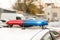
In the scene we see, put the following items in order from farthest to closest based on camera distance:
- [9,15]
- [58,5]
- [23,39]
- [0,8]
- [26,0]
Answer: [58,5], [26,0], [0,8], [9,15], [23,39]

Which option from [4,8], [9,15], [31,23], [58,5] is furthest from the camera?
[58,5]

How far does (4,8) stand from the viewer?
119 feet

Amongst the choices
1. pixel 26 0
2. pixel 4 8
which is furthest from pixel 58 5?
pixel 4 8

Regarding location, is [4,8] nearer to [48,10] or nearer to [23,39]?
[48,10]

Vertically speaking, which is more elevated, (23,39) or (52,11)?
(23,39)

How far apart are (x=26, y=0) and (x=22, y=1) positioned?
9.28 feet

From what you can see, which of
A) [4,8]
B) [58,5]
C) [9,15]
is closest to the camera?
[9,15]

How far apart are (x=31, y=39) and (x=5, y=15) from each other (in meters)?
20.9

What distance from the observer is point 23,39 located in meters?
3.11

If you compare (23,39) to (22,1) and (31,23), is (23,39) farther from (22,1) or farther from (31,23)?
(22,1)

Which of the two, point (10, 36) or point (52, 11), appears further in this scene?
point (52, 11)

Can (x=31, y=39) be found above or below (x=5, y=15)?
above

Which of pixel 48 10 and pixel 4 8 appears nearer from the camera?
pixel 4 8

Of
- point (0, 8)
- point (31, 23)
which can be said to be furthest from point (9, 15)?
point (31, 23)
